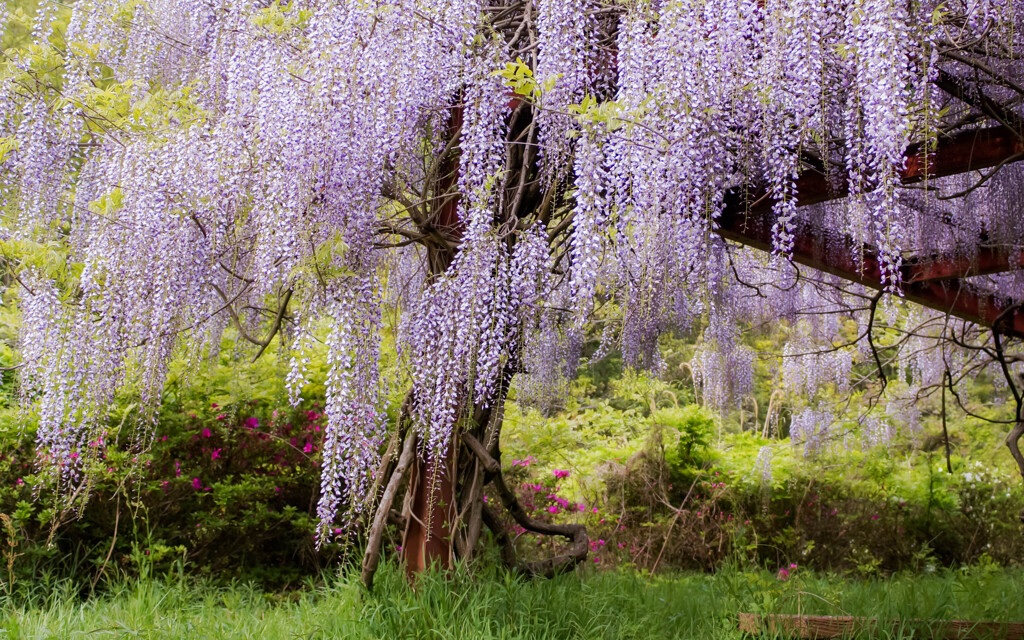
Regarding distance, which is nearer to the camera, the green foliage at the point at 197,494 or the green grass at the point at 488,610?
the green grass at the point at 488,610

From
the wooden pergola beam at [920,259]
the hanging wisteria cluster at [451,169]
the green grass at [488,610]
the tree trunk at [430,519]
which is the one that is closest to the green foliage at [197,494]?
the green grass at [488,610]

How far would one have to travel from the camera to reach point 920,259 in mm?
4043

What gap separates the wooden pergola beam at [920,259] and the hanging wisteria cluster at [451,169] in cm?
3

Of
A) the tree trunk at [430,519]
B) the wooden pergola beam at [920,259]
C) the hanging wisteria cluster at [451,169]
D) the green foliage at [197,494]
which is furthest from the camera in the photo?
the green foliage at [197,494]

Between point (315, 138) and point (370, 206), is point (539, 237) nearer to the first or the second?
point (370, 206)

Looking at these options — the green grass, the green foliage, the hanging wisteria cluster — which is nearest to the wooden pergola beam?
the hanging wisteria cluster

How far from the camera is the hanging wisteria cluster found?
296 cm

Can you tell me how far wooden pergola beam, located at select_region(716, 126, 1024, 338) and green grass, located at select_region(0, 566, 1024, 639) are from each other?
1.51 meters

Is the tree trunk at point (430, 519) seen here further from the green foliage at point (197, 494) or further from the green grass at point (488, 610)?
the green foliage at point (197, 494)

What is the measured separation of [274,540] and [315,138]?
3107 millimetres

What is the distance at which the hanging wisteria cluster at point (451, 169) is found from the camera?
9.70 ft

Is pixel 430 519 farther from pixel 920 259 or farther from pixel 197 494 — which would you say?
pixel 920 259

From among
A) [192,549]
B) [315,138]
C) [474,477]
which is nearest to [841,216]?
[474,477]

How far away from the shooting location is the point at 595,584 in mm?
4027
